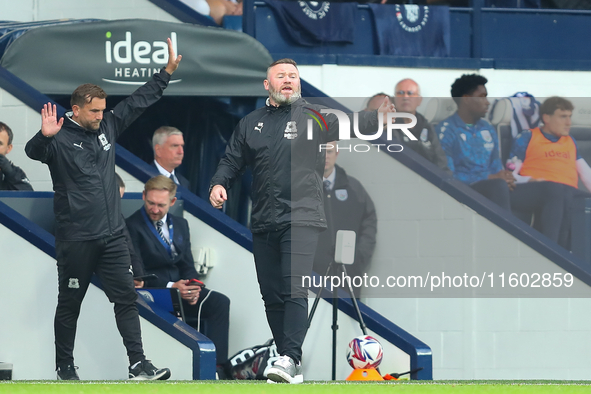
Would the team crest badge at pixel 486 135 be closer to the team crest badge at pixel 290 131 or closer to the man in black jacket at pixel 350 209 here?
the man in black jacket at pixel 350 209

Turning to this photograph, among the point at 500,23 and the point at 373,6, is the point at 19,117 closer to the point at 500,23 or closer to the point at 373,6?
the point at 373,6

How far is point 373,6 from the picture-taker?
10.3 metres

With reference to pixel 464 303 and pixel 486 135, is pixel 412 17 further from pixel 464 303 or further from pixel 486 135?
pixel 464 303

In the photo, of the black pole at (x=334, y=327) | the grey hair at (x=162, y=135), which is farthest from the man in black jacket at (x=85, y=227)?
the grey hair at (x=162, y=135)

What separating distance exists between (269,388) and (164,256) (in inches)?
95.0

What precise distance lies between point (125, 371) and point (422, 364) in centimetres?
200

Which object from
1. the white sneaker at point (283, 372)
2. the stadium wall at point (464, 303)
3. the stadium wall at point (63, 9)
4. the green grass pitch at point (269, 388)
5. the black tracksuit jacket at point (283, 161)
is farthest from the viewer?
the stadium wall at point (63, 9)

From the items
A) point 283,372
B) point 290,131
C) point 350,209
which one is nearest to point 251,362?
point 350,209

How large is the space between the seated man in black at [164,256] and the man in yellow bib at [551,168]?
235 cm

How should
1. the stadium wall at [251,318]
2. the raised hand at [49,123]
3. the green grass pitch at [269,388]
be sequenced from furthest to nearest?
the stadium wall at [251,318]
the raised hand at [49,123]
the green grass pitch at [269,388]

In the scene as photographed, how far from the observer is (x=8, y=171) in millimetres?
7348

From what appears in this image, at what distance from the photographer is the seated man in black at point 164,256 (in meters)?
6.97

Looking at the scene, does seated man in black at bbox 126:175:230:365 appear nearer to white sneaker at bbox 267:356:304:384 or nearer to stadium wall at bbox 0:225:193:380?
Answer: stadium wall at bbox 0:225:193:380

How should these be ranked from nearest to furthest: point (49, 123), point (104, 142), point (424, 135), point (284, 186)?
1. point (284, 186)
2. point (49, 123)
3. point (104, 142)
4. point (424, 135)
